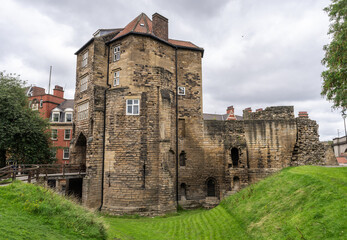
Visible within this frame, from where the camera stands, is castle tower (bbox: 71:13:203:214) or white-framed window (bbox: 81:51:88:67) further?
white-framed window (bbox: 81:51:88:67)

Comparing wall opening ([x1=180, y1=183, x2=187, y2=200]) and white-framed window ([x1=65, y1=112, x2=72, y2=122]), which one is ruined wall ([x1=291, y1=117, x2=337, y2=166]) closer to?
wall opening ([x1=180, y1=183, x2=187, y2=200])

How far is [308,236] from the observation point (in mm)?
6867

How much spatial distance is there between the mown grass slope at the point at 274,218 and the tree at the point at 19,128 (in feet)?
41.7

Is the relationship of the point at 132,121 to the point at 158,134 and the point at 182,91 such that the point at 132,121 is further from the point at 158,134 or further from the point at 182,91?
the point at 182,91

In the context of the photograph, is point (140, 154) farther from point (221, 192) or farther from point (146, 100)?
point (221, 192)

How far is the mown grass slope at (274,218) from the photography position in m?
7.20

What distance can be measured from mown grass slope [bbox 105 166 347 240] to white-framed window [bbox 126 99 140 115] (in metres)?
7.36

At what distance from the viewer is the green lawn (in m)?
7.01

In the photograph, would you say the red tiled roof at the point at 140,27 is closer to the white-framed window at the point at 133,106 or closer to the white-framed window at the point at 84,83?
the white-framed window at the point at 84,83

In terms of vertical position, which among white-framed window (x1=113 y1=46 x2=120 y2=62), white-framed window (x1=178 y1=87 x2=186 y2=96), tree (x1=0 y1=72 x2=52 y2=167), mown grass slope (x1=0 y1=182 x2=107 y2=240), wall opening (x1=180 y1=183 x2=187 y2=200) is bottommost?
wall opening (x1=180 y1=183 x2=187 y2=200)

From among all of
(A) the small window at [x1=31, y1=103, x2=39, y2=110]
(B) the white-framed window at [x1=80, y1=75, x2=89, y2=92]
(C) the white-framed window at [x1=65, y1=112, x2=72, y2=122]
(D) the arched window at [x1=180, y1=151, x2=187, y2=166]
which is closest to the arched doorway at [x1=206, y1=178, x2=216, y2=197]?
(D) the arched window at [x1=180, y1=151, x2=187, y2=166]

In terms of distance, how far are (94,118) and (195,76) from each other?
32.1ft

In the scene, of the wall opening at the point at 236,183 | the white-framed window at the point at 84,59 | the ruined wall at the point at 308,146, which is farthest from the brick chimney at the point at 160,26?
the ruined wall at the point at 308,146

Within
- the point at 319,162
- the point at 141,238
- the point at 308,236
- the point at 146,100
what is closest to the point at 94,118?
the point at 146,100
